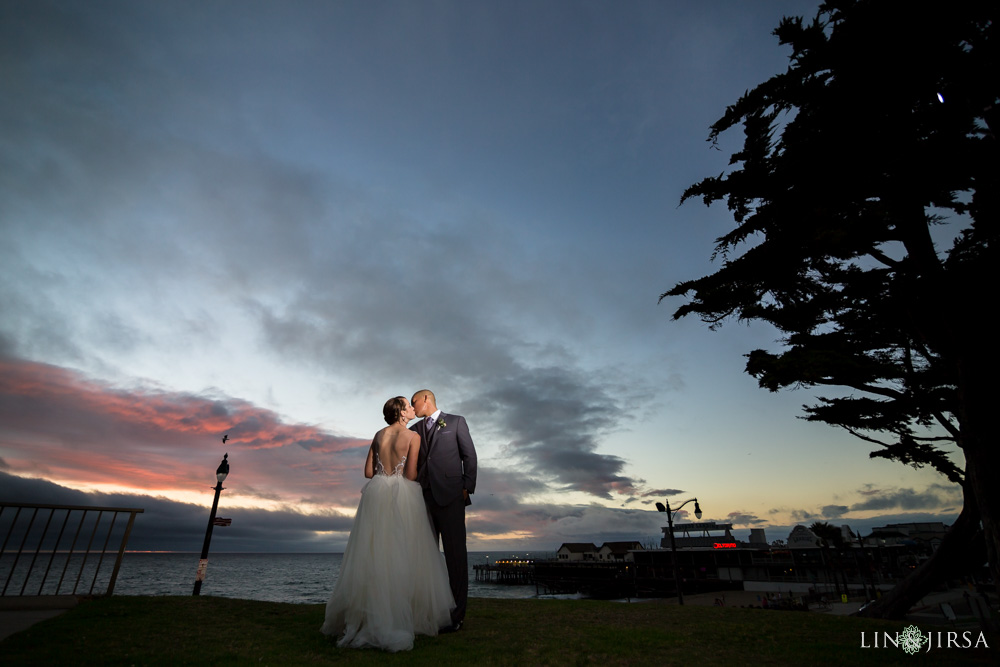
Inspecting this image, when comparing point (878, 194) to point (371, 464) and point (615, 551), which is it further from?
point (615, 551)

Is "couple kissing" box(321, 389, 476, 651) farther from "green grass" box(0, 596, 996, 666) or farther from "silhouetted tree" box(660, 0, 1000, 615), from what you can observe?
"silhouetted tree" box(660, 0, 1000, 615)

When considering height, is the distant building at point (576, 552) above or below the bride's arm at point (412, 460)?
below

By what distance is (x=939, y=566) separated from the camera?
9.94 metres

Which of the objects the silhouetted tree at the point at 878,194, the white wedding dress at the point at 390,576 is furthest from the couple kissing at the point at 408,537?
the silhouetted tree at the point at 878,194

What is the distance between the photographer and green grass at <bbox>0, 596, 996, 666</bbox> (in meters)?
3.70

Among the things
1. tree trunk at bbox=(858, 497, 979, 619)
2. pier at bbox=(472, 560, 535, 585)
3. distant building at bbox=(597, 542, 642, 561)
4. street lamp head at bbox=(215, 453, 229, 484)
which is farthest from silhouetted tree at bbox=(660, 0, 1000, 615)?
pier at bbox=(472, 560, 535, 585)

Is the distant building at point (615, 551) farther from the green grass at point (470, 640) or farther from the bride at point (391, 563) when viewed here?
the bride at point (391, 563)

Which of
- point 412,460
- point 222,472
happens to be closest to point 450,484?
point 412,460

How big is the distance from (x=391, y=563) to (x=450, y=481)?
43.7 inches

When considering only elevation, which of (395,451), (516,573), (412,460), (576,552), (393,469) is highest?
(395,451)

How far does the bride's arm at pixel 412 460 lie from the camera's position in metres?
5.52

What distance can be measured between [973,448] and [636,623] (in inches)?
232

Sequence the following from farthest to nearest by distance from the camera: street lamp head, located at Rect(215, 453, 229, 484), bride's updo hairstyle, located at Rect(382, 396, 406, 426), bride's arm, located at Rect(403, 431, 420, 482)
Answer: street lamp head, located at Rect(215, 453, 229, 484)
bride's updo hairstyle, located at Rect(382, 396, 406, 426)
bride's arm, located at Rect(403, 431, 420, 482)

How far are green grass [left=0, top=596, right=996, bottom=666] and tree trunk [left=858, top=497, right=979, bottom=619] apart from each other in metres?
5.54
